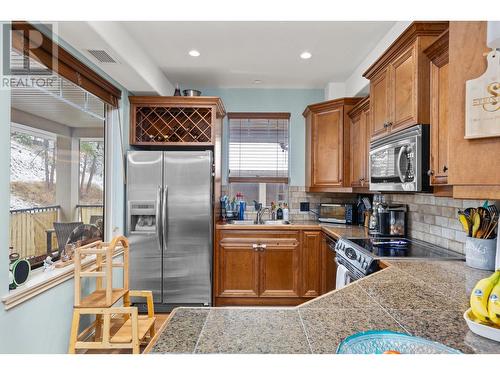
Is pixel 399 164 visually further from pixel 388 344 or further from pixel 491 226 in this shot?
pixel 388 344

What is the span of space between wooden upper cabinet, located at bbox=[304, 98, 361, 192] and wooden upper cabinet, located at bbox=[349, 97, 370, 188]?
0.09 m

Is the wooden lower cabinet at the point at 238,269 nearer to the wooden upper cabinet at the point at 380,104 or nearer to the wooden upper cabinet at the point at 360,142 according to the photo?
the wooden upper cabinet at the point at 360,142

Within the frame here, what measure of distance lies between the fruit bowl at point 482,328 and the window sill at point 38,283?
6.90ft

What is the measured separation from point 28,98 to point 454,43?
7.99 feet

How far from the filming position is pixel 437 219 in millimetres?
2371

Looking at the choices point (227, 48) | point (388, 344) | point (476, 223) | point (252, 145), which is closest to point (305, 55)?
point (227, 48)

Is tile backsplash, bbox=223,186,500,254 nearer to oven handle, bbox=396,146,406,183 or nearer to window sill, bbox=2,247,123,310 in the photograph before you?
oven handle, bbox=396,146,406,183

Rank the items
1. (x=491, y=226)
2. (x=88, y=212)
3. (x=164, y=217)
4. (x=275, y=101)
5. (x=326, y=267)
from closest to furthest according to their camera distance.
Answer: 1. (x=491, y=226)
2. (x=88, y=212)
3. (x=164, y=217)
4. (x=326, y=267)
5. (x=275, y=101)

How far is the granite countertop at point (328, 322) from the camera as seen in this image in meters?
0.81

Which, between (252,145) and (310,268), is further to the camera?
(252,145)

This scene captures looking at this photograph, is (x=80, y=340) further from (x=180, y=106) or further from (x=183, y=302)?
(x=180, y=106)

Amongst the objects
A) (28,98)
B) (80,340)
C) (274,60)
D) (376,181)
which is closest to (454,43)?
(376,181)

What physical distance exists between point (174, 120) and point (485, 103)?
10.2 feet

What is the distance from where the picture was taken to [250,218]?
413 cm
